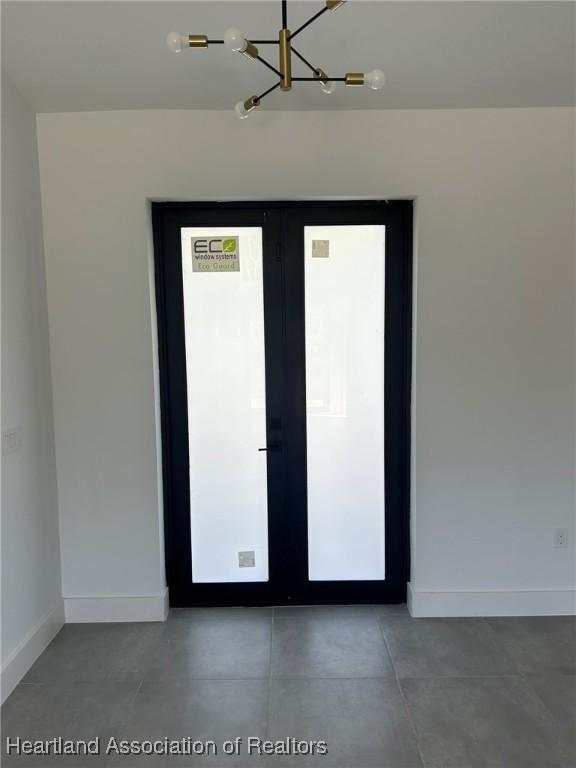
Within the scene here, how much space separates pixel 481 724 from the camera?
1.91 meters

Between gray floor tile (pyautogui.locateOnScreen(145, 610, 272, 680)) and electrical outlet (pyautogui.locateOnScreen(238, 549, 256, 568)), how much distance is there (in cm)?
28

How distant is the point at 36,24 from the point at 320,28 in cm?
126

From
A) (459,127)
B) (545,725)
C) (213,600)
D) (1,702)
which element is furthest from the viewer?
(213,600)

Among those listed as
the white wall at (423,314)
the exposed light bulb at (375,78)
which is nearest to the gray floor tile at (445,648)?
the white wall at (423,314)

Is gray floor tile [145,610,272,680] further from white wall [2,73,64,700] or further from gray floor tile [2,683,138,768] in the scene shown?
white wall [2,73,64,700]

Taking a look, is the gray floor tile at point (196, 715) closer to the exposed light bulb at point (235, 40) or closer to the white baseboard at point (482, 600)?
the white baseboard at point (482, 600)

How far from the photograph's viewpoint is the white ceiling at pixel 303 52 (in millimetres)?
1966

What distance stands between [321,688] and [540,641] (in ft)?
4.12

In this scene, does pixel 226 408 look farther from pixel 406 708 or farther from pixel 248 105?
pixel 406 708

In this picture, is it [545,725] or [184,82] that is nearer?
[545,725]

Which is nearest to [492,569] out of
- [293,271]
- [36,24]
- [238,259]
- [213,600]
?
[213,600]

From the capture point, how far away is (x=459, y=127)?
2.47m

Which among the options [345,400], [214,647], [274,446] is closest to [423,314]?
[345,400]

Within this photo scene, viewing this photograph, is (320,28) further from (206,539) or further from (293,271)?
(206,539)
